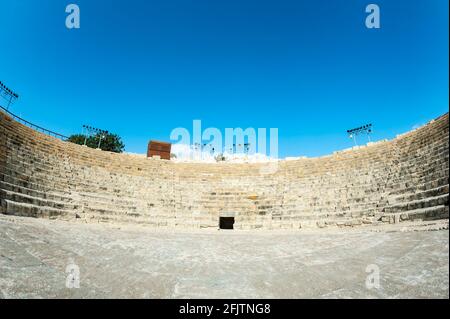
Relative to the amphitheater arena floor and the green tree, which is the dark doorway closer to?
the amphitheater arena floor

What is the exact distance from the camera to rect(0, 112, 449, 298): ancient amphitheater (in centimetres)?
426

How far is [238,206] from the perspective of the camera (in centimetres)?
1806

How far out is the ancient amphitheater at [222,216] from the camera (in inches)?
168

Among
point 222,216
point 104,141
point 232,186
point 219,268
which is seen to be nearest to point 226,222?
point 222,216

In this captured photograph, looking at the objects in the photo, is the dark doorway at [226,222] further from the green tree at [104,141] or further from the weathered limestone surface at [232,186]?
the green tree at [104,141]

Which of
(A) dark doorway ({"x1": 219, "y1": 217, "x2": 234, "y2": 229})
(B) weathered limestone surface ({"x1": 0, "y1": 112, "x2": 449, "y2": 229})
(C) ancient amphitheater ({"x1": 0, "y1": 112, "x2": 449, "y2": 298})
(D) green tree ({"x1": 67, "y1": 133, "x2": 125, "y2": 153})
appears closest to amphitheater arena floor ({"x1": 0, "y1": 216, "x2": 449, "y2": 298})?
(C) ancient amphitheater ({"x1": 0, "y1": 112, "x2": 449, "y2": 298})

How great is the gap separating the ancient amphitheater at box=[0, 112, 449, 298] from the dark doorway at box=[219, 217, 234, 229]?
0.30 feet

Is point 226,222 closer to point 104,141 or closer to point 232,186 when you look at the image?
point 232,186

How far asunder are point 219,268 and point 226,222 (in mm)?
11921

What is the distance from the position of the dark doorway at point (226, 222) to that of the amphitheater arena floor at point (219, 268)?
966cm

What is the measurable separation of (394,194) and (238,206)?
29.6ft

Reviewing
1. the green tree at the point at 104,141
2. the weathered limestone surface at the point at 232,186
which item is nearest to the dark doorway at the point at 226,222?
the weathered limestone surface at the point at 232,186

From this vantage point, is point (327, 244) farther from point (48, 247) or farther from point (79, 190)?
point (79, 190)
